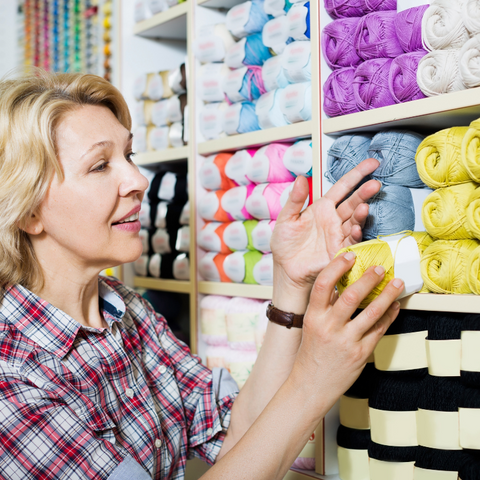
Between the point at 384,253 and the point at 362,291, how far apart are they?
12 centimetres

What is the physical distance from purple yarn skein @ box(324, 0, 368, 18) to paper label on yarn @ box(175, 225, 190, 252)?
27.4 inches

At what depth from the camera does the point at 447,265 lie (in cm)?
81

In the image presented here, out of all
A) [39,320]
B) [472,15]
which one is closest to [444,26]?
[472,15]

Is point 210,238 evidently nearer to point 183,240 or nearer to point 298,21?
point 183,240

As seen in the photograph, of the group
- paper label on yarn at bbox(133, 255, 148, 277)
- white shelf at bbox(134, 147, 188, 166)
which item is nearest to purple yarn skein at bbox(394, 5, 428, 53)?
white shelf at bbox(134, 147, 188, 166)

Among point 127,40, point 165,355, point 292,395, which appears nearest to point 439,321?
point 292,395

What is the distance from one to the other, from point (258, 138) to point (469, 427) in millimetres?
707

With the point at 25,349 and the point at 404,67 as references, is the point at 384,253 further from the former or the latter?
the point at 25,349

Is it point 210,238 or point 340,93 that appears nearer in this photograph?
point 340,93

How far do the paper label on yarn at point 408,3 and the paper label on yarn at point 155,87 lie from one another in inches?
30.1

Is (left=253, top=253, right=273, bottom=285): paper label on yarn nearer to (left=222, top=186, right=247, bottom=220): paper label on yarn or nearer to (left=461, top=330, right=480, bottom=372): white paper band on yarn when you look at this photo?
(left=222, top=186, right=247, bottom=220): paper label on yarn

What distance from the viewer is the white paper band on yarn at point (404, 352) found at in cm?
89

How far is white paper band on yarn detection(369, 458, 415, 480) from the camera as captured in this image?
90 cm

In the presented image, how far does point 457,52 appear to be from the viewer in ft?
2.67
